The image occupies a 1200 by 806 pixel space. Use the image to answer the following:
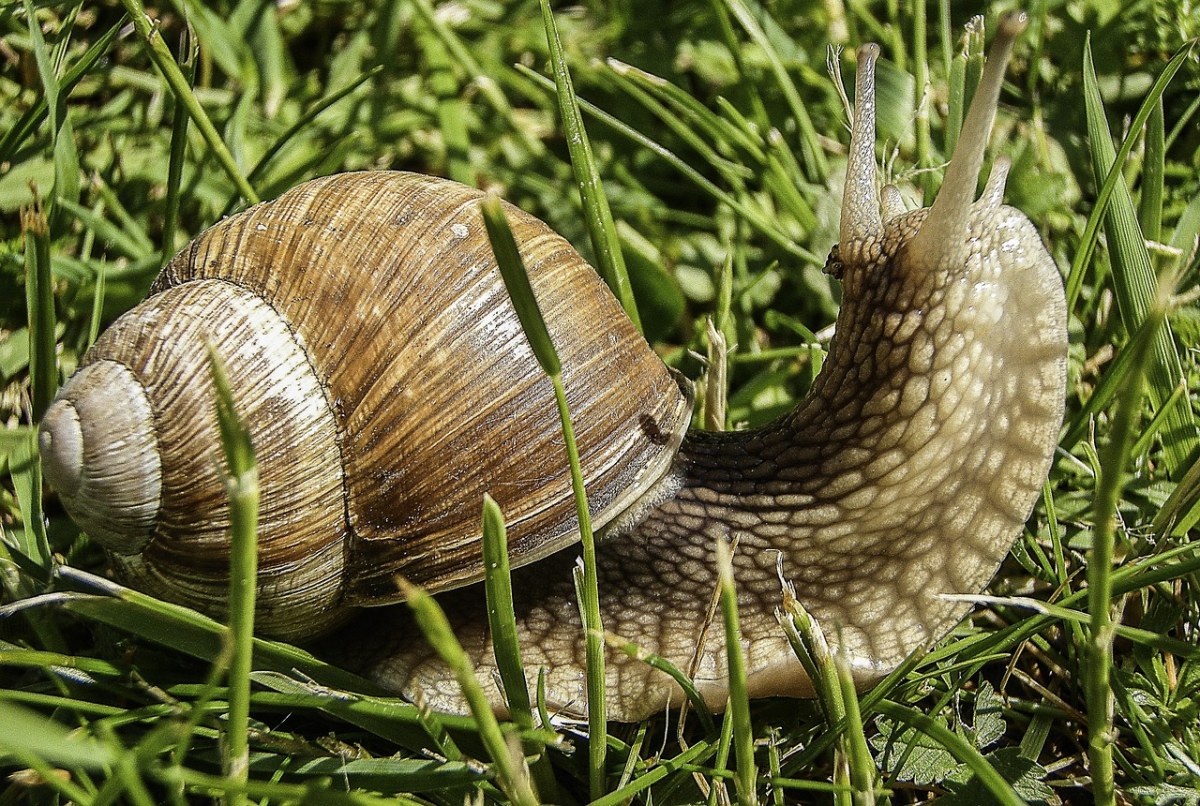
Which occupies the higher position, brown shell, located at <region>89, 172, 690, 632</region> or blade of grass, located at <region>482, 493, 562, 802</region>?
brown shell, located at <region>89, 172, 690, 632</region>

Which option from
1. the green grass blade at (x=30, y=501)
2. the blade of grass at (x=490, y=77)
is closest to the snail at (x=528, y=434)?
the green grass blade at (x=30, y=501)

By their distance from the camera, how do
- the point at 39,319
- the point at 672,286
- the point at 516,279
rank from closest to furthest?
the point at 516,279, the point at 39,319, the point at 672,286

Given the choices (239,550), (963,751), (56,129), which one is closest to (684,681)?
(963,751)

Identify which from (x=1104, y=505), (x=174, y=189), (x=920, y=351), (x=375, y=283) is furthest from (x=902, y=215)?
(x=174, y=189)

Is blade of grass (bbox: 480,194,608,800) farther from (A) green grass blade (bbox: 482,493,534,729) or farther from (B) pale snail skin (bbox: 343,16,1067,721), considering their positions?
(B) pale snail skin (bbox: 343,16,1067,721)

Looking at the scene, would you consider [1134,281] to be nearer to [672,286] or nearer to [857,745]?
[672,286]

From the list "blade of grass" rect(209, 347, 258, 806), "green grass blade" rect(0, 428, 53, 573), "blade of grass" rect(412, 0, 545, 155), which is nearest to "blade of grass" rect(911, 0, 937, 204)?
Answer: "blade of grass" rect(412, 0, 545, 155)

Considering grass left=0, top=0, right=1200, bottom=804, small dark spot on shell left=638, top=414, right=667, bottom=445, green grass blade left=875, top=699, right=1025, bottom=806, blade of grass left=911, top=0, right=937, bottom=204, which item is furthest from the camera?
blade of grass left=911, top=0, right=937, bottom=204
